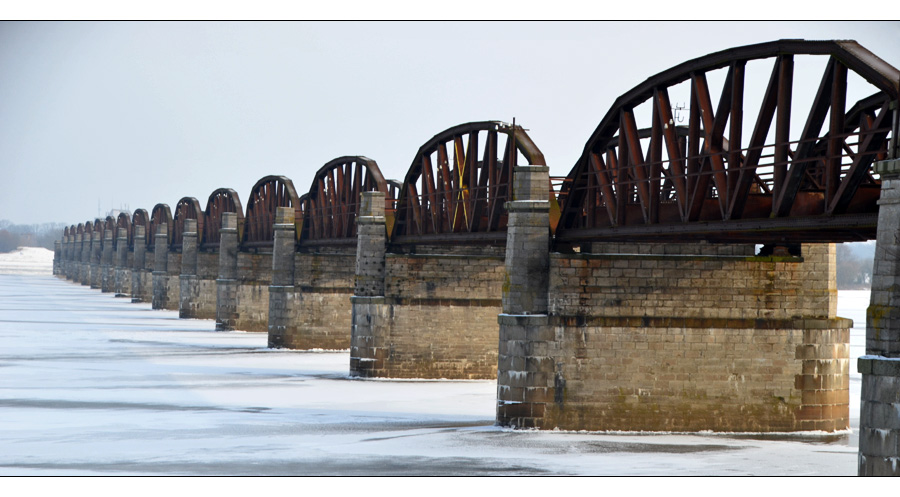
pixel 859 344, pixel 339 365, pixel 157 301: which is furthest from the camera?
pixel 157 301

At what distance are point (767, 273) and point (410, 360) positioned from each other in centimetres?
1575

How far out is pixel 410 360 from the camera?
41094mm

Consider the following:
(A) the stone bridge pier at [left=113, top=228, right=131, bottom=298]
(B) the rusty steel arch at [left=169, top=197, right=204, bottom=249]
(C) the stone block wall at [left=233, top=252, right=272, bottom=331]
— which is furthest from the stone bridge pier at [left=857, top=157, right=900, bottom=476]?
(A) the stone bridge pier at [left=113, top=228, right=131, bottom=298]

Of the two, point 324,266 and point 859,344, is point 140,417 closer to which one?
point 324,266

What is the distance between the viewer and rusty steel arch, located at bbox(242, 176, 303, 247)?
67.2 metres

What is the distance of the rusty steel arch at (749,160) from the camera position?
20.4 meters

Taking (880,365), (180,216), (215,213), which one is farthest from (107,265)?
(880,365)

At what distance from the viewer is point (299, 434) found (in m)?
27.6

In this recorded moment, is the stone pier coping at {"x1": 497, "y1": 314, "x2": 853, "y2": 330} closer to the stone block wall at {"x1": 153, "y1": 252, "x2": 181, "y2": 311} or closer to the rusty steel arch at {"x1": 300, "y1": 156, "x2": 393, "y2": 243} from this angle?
the rusty steel arch at {"x1": 300, "y1": 156, "x2": 393, "y2": 243}

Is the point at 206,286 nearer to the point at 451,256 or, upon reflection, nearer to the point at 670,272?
the point at 451,256

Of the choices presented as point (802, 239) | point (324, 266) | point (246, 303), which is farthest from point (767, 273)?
point (246, 303)

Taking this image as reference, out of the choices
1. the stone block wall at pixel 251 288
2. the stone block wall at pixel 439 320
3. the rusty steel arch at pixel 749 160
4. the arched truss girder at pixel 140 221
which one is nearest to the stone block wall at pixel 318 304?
the stone block wall at pixel 251 288

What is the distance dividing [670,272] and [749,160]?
6.58 m

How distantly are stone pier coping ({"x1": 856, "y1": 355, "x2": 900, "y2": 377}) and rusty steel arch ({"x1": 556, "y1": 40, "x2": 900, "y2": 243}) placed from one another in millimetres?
2756
